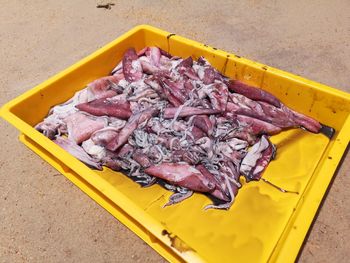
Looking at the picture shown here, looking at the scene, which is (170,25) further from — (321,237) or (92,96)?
(321,237)

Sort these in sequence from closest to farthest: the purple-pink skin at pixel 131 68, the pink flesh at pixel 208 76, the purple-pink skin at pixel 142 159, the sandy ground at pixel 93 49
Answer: the sandy ground at pixel 93 49 < the purple-pink skin at pixel 142 159 < the pink flesh at pixel 208 76 < the purple-pink skin at pixel 131 68

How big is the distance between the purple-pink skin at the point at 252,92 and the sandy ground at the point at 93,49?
0.73 metres

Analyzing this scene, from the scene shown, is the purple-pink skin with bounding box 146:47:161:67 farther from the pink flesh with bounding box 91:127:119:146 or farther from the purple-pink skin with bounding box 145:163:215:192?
the purple-pink skin with bounding box 145:163:215:192

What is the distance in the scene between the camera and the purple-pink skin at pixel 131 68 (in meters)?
2.98

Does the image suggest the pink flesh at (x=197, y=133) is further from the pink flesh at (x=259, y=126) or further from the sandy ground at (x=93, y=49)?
the sandy ground at (x=93, y=49)

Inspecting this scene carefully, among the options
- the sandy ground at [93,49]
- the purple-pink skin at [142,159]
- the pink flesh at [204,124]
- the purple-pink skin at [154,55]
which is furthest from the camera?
the purple-pink skin at [154,55]

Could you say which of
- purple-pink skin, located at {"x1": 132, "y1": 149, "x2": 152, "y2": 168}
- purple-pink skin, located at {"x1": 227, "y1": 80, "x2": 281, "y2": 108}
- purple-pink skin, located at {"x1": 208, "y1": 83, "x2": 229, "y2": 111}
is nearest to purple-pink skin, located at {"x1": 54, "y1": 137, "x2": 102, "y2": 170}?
purple-pink skin, located at {"x1": 132, "y1": 149, "x2": 152, "y2": 168}

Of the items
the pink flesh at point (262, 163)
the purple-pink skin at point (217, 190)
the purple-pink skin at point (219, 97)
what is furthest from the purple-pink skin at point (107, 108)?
the pink flesh at point (262, 163)

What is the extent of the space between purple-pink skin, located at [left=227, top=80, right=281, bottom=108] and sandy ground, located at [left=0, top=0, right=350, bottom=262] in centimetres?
73

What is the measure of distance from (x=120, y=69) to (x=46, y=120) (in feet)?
2.81

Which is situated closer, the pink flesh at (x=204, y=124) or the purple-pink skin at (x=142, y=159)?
the purple-pink skin at (x=142, y=159)

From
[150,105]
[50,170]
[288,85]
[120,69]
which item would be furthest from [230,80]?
[50,170]

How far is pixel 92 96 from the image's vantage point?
2.83m

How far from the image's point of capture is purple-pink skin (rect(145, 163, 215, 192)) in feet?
7.16
